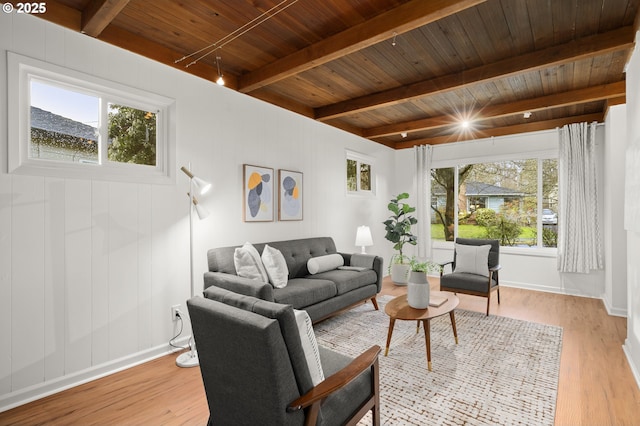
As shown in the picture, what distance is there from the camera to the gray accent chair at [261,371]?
1237 mm

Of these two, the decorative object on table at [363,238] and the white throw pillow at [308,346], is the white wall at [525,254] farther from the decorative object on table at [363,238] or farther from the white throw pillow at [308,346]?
the white throw pillow at [308,346]

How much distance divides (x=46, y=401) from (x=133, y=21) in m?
2.86

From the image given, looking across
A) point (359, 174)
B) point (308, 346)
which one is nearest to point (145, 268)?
point (308, 346)

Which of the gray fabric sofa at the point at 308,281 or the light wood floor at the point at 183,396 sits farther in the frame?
the gray fabric sofa at the point at 308,281

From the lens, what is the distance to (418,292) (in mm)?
2869

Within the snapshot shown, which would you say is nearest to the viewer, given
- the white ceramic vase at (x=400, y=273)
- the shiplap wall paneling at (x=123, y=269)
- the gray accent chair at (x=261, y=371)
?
the gray accent chair at (x=261, y=371)

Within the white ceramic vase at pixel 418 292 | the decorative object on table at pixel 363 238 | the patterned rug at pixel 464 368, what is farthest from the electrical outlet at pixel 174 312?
the decorative object on table at pixel 363 238

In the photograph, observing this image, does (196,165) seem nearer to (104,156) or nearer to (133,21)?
(104,156)

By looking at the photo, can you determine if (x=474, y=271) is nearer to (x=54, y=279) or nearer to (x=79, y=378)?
(x=79, y=378)

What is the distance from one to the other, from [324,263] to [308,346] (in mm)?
2543

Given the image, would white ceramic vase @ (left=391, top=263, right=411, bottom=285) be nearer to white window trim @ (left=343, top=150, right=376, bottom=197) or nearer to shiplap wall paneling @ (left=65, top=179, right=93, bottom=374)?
white window trim @ (left=343, top=150, right=376, bottom=197)

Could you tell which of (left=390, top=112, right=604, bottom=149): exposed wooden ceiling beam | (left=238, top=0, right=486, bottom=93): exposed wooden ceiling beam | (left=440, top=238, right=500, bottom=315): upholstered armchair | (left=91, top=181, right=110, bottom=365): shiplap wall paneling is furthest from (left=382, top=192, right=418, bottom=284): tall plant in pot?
(left=91, top=181, right=110, bottom=365): shiplap wall paneling

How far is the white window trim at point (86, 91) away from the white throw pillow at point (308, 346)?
84.7 inches

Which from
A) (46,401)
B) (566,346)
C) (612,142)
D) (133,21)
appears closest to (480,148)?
(612,142)
